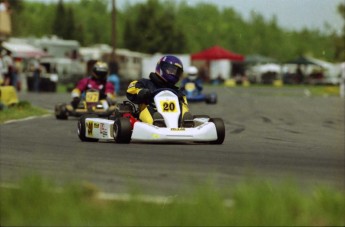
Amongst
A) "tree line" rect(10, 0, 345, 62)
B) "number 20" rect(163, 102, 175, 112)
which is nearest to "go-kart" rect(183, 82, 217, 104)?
"number 20" rect(163, 102, 175, 112)

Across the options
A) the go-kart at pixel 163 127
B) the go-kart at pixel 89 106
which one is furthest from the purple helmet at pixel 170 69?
the go-kart at pixel 89 106

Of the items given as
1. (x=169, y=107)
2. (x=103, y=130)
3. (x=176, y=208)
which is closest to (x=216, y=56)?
(x=103, y=130)

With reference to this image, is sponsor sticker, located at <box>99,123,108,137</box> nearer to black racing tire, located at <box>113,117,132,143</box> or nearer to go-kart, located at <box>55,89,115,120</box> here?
black racing tire, located at <box>113,117,132,143</box>

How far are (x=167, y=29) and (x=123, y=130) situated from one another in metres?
88.4

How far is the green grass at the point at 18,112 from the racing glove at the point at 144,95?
238 inches

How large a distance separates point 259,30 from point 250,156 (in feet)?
413

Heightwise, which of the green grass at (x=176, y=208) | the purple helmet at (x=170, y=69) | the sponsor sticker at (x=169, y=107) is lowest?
the green grass at (x=176, y=208)

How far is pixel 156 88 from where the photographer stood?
12.9 meters

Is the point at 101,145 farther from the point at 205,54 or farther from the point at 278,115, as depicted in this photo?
the point at 205,54

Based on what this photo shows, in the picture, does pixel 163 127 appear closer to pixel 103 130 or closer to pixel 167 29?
pixel 103 130

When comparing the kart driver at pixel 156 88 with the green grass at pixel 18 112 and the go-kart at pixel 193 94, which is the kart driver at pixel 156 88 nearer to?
the green grass at pixel 18 112

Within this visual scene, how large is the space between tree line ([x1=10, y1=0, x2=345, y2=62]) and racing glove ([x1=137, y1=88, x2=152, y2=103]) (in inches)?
2819

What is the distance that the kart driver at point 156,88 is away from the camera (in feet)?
41.0

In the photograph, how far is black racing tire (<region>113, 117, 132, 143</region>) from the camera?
12180mm
